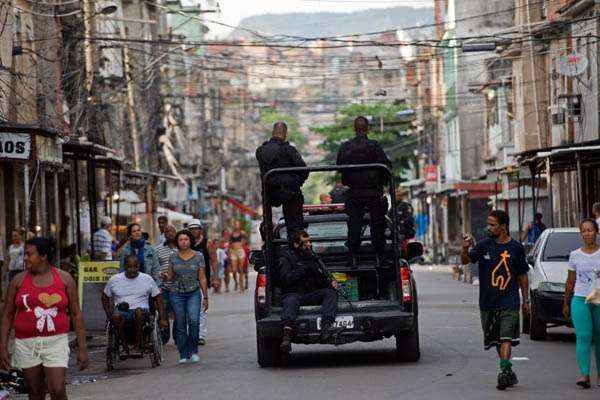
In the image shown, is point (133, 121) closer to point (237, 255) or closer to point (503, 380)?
point (237, 255)

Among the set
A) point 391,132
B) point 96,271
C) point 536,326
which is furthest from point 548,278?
point 391,132

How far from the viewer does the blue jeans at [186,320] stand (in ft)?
65.6

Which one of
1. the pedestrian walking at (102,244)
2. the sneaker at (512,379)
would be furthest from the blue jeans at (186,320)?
the pedestrian walking at (102,244)

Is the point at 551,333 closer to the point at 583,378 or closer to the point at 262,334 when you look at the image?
the point at 262,334

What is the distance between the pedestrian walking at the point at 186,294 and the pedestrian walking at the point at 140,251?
1711mm

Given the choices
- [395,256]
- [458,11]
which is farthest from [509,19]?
[395,256]

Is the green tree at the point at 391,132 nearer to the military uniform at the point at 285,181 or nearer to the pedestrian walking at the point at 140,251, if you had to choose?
the pedestrian walking at the point at 140,251

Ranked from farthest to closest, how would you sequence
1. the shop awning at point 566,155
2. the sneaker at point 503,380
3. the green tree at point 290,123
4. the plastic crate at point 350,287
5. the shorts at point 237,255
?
1. the green tree at point 290,123
2. the shorts at point 237,255
3. the shop awning at point 566,155
4. the plastic crate at point 350,287
5. the sneaker at point 503,380

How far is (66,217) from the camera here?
46.6m

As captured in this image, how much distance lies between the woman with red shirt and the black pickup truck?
21.1 ft

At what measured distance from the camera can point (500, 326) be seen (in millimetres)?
15742

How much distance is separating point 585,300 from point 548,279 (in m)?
5.64

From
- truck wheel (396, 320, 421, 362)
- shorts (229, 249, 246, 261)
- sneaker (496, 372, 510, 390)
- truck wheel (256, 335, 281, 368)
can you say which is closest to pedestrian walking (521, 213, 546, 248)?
shorts (229, 249, 246, 261)

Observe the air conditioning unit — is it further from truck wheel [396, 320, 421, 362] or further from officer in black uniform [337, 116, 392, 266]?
truck wheel [396, 320, 421, 362]
